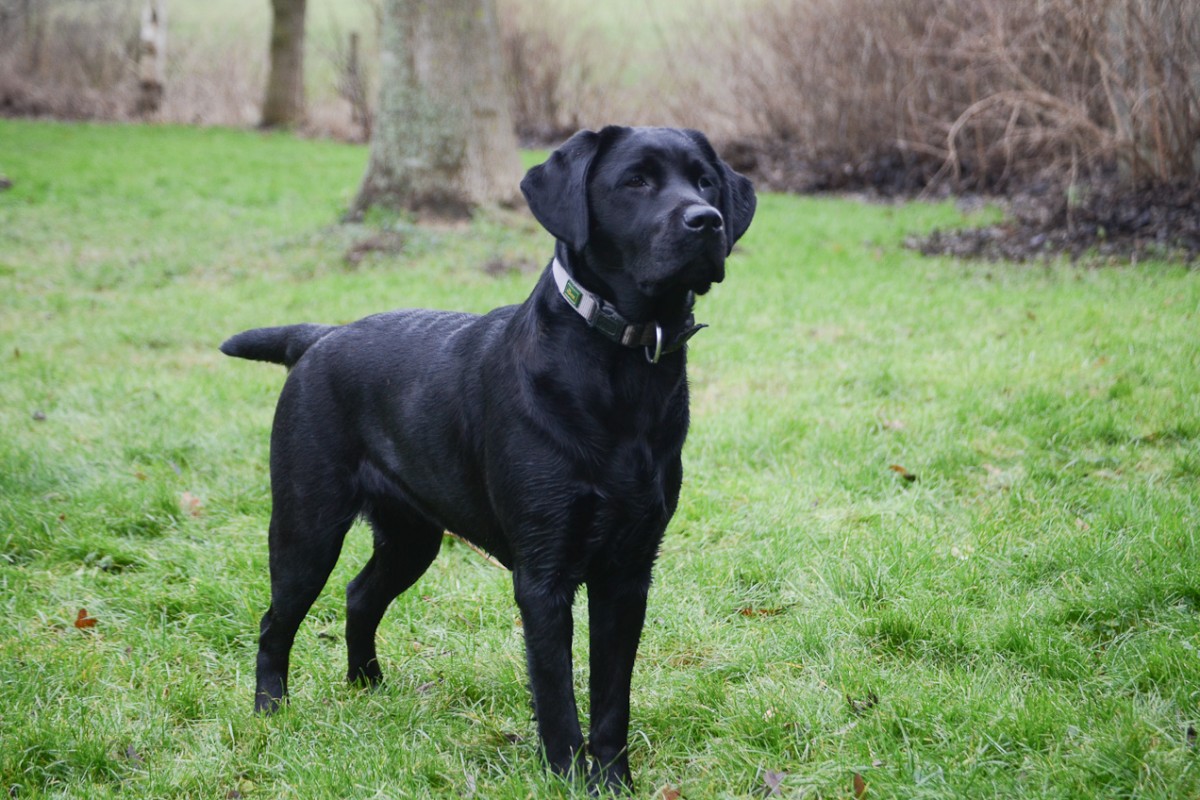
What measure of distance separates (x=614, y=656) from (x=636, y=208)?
4.01ft

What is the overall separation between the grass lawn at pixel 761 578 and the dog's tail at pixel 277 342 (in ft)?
3.27

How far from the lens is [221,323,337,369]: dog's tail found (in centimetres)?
354

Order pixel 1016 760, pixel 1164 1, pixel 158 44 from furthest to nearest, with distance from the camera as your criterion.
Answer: pixel 158 44 → pixel 1164 1 → pixel 1016 760

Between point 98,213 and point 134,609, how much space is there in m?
10.7

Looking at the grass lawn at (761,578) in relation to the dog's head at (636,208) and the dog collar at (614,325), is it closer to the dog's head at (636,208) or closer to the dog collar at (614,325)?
the dog collar at (614,325)

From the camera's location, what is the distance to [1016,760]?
275 centimetres

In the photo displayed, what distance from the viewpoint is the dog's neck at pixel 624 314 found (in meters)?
2.73

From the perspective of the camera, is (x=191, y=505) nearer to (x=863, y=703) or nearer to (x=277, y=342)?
(x=277, y=342)

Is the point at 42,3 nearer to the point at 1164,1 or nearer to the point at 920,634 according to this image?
the point at 1164,1

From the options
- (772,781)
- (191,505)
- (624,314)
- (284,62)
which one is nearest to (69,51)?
(284,62)

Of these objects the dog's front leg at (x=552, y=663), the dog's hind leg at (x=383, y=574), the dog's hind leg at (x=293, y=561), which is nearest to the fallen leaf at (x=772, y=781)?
the dog's front leg at (x=552, y=663)

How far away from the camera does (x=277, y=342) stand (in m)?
3.60

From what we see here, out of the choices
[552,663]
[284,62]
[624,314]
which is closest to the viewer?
[552,663]

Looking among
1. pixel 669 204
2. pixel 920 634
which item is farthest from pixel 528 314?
pixel 920 634
